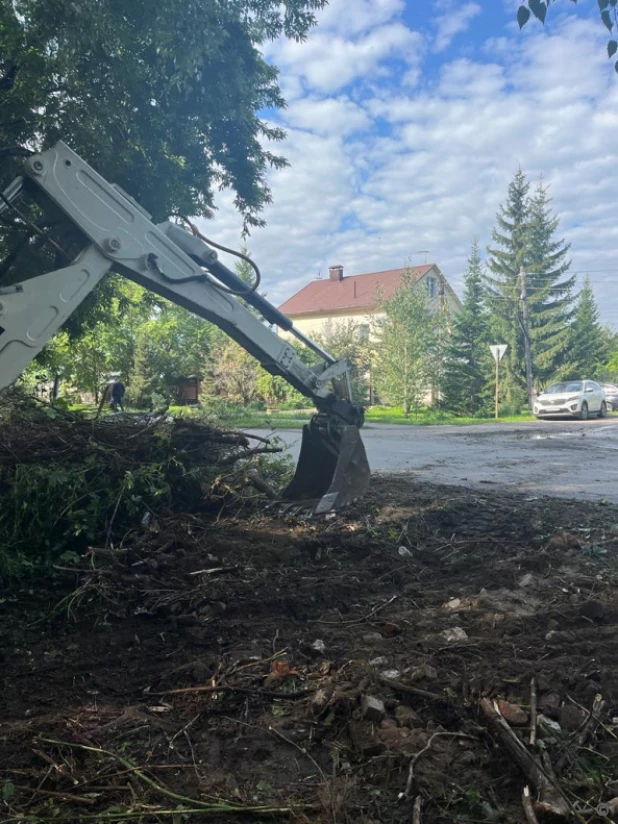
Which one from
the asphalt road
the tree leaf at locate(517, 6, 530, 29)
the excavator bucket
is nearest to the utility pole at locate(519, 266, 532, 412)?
the asphalt road

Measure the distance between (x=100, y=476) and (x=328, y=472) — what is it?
246 cm

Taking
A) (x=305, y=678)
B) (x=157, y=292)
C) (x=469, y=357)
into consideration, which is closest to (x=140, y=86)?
(x=157, y=292)

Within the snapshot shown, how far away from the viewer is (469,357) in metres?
32.5

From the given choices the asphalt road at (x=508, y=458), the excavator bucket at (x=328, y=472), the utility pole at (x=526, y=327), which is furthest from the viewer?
the utility pole at (x=526, y=327)

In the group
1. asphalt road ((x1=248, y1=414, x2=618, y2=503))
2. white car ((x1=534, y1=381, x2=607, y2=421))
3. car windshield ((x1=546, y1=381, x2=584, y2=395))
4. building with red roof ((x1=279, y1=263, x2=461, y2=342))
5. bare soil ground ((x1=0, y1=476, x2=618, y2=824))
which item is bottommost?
bare soil ground ((x1=0, y1=476, x2=618, y2=824))

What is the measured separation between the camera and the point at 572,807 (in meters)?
2.24

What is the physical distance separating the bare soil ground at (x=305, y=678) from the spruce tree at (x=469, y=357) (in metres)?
26.4

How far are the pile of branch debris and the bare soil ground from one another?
14.0 inches

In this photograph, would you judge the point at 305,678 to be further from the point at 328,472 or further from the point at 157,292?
the point at 328,472

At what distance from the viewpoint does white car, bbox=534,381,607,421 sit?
25453 millimetres

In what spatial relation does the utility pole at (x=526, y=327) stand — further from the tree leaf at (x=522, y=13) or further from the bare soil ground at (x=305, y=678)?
the tree leaf at (x=522, y=13)

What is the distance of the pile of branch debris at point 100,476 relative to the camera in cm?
501

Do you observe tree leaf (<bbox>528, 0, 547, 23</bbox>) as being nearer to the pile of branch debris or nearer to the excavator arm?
the excavator arm

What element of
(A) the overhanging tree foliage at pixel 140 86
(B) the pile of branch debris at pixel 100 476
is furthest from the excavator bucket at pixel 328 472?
(A) the overhanging tree foliage at pixel 140 86
